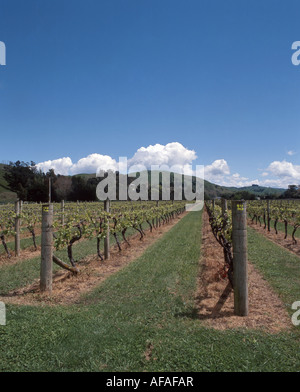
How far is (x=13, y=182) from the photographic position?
2378 inches

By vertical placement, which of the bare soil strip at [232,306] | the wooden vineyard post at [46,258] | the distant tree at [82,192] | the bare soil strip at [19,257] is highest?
the distant tree at [82,192]

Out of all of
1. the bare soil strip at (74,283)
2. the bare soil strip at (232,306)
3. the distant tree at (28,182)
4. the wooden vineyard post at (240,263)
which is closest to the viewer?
the bare soil strip at (232,306)

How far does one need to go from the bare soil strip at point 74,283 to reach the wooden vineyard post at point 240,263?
308 centimetres

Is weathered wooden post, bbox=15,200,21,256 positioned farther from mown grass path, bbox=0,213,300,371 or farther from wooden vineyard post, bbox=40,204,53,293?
mown grass path, bbox=0,213,300,371

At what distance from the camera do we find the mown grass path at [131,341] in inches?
112

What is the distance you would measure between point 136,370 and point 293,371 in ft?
5.76

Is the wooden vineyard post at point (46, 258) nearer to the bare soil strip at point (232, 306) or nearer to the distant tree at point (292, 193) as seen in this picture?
the bare soil strip at point (232, 306)

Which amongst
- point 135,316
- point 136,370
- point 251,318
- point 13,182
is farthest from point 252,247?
point 13,182

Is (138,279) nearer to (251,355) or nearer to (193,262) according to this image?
(193,262)

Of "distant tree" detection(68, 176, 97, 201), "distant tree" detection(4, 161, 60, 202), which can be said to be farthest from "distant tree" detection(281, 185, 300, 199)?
"distant tree" detection(4, 161, 60, 202)

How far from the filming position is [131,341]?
10.8 feet

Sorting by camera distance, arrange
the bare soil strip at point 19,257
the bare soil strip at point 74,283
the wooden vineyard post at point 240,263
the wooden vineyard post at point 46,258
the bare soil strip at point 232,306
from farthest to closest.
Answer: the bare soil strip at point 19,257
the wooden vineyard post at point 46,258
the bare soil strip at point 74,283
the wooden vineyard post at point 240,263
the bare soil strip at point 232,306

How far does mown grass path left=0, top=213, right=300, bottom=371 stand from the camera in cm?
285

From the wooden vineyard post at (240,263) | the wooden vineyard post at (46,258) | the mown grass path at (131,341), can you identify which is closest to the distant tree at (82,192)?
the wooden vineyard post at (46,258)
